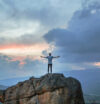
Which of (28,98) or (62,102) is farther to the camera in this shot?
(28,98)

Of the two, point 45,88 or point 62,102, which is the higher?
point 45,88

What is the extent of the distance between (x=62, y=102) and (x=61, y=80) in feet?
14.2

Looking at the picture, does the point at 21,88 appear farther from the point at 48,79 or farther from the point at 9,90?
the point at 48,79

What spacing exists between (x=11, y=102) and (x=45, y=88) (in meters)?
8.75

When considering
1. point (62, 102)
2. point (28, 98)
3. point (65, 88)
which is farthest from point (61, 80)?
point (28, 98)

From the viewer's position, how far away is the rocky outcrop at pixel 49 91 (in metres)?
37.6

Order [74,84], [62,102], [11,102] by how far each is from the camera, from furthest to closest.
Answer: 1. [11,102]
2. [74,84]
3. [62,102]

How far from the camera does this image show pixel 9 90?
43688mm

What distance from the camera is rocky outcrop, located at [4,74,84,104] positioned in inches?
1480

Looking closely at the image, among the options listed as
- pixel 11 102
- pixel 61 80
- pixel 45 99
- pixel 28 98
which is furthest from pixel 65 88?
pixel 11 102

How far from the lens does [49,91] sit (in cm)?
3816

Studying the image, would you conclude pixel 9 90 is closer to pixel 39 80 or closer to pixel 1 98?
pixel 1 98

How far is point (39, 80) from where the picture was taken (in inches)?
1593

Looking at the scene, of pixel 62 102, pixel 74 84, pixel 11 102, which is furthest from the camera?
pixel 11 102
